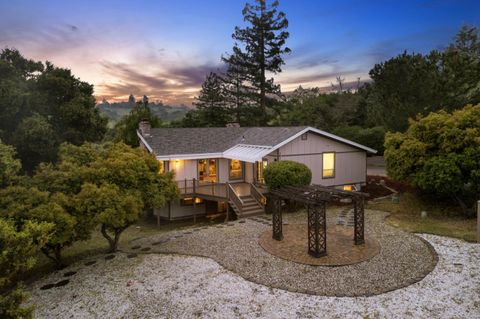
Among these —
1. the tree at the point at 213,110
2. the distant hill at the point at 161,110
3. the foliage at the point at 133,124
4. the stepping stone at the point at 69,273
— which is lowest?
the stepping stone at the point at 69,273

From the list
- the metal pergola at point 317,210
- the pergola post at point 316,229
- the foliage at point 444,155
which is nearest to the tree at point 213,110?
the foliage at point 444,155

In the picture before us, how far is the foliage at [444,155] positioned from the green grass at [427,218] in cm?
107

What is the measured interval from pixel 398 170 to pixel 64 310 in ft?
53.3

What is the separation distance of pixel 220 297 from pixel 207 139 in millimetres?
15552

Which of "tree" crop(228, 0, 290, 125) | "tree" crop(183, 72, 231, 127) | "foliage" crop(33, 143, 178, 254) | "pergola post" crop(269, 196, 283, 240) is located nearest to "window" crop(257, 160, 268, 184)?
"pergola post" crop(269, 196, 283, 240)

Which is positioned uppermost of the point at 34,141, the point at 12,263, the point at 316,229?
the point at 34,141

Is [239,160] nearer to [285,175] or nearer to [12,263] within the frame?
[285,175]

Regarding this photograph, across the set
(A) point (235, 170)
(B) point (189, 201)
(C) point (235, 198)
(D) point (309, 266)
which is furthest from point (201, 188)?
(D) point (309, 266)

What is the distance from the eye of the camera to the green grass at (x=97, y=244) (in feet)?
37.9

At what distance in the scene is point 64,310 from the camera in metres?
7.65

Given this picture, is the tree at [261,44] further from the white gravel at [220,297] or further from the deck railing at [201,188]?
the white gravel at [220,297]

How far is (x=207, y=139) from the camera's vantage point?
22203mm

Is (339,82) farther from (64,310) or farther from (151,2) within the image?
(64,310)

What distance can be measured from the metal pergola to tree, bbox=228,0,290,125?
29.7 m
